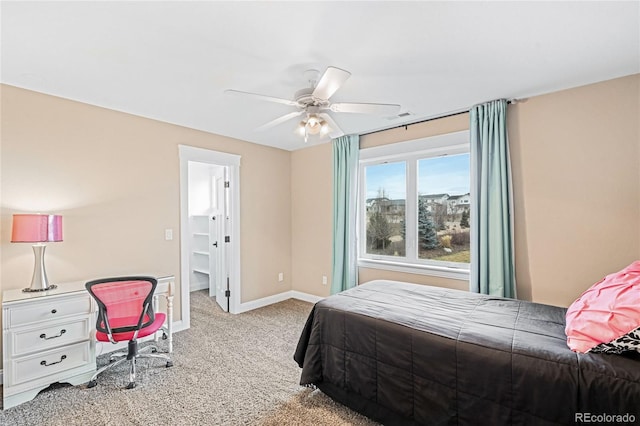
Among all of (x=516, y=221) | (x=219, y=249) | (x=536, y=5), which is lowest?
(x=219, y=249)

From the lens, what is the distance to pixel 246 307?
4.32 metres

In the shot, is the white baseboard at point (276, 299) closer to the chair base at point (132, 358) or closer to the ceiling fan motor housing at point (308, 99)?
the chair base at point (132, 358)

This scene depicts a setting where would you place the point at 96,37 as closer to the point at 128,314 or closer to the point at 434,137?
the point at 128,314

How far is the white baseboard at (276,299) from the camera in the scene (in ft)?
14.2

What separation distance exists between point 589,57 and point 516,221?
1.46 m

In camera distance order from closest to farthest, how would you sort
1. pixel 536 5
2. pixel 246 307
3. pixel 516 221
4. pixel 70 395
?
pixel 536 5 → pixel 70 395 → pixel 516 221 → pixel 246 307

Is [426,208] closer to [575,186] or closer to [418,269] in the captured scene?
[418,269]

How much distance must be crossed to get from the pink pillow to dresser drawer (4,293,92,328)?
3430 millimetres

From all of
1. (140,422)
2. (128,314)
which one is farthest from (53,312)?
(140,422)

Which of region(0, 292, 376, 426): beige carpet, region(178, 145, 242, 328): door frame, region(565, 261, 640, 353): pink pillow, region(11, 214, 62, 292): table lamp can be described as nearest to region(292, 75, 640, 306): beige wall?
region(565, 261, 640, 353): pink pillow

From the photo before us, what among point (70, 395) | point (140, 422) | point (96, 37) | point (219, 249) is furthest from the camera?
point (219, 249)

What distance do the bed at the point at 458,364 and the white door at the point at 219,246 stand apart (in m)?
2.47

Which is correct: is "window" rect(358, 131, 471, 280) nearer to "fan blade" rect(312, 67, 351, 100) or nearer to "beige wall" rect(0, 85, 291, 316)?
"fan blade" rect(312, 67, 351, 100)

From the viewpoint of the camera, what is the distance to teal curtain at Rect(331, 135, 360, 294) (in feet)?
13.4
